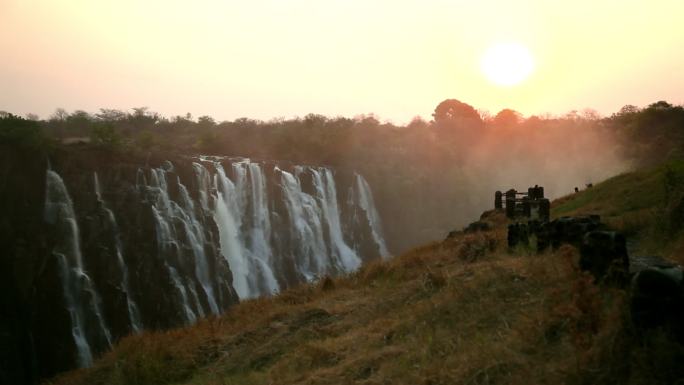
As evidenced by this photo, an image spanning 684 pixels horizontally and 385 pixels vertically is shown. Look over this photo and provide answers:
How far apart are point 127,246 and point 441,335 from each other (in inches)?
1044


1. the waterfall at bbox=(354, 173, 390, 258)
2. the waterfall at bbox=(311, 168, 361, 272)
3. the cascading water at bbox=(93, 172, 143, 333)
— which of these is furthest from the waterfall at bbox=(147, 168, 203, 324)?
the waterfall at bbox=(354, 173, 390, 258)

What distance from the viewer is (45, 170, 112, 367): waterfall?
24.5 metres

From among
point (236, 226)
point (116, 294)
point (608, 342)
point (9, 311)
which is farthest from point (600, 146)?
point (608, 342)

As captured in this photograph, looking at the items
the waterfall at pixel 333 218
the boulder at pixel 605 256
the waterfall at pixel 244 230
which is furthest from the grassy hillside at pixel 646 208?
the waterfall at pixel 333 218

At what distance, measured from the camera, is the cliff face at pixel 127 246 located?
24.6m

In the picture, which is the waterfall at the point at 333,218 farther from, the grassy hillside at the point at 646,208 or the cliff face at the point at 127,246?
the grassy hillside at the point at 646,208

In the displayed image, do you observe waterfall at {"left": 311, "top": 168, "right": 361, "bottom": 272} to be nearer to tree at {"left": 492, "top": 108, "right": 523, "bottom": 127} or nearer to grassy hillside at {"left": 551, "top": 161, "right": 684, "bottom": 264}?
grassy hillside at {"left": 551, "top": 161, "right": 684, "bottom": 264}

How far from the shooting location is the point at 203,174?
116 ft

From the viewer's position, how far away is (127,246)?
29.2 metres

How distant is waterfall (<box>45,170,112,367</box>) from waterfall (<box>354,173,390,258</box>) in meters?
27.3

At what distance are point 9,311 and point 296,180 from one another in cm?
2270

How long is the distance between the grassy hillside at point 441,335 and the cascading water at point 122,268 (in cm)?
1620

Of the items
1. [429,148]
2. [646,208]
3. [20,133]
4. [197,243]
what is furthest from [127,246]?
[429,148]

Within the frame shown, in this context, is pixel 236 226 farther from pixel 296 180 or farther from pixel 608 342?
pixel 608 342
